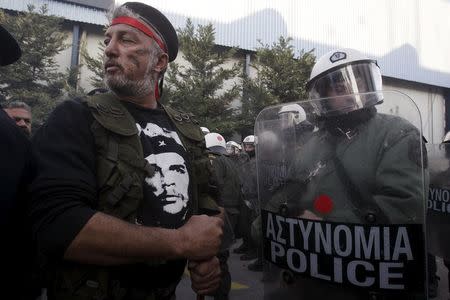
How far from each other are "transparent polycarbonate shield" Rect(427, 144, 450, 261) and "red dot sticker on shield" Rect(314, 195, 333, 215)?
1.73 m

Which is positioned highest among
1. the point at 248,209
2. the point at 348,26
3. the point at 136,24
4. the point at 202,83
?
the point at 348,26

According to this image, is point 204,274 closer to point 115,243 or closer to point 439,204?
point 115,243

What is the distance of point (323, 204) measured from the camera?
1.41m

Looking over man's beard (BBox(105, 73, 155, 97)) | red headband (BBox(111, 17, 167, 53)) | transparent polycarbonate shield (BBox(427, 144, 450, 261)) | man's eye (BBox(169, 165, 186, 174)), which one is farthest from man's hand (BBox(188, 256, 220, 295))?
transparent polycarbonate shield (BBox(427, 144, 450, 261))

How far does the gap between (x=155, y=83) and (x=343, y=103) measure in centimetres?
86

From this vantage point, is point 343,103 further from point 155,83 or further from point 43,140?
point 43,140

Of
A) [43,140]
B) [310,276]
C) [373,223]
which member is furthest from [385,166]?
[43,140]

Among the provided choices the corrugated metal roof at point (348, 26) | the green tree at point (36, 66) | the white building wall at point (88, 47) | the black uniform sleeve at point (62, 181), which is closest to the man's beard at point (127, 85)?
the black uniform sleeve at point (62, 181)

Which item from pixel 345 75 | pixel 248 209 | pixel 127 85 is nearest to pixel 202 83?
pixel 248 209

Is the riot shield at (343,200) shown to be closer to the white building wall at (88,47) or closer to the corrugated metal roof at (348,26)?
the white building wall at (88,47)

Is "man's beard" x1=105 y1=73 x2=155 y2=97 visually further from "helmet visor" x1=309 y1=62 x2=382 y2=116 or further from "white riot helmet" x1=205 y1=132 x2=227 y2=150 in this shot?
"white riot helmet" x1=205 y1=132 x2=227 y2=150

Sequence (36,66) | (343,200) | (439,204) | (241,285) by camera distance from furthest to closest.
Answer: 1. (36,66)
2. (241,285)
3. (439,204)
4. (343,200)

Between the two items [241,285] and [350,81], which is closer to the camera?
[350,81]

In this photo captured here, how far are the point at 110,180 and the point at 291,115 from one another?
75 centimetres
